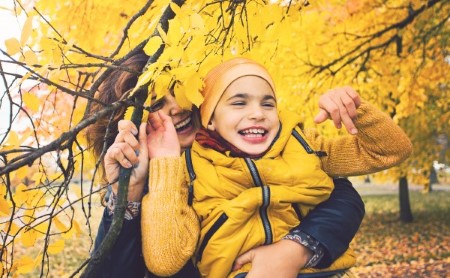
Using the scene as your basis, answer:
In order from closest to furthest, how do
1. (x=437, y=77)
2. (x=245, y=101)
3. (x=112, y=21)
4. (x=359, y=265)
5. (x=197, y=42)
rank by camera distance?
(x=197, y=42) < (x=245, y=101) < (x=112, y=21) < (x=437, y=77) < (x=359, y=265)

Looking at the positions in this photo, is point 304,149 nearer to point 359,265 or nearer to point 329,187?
point 329,187

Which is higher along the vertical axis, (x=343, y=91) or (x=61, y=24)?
(x=61, y=24)

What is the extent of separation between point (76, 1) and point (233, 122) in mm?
2360

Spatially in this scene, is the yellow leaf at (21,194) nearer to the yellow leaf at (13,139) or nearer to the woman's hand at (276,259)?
the yellow leaf at (13,139)

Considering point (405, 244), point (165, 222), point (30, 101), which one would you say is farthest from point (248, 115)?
point (405, 244)

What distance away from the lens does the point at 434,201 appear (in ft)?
54.7

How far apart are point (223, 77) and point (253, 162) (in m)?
0.37

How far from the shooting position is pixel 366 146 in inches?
75.9

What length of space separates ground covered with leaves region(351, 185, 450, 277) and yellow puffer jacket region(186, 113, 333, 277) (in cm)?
637

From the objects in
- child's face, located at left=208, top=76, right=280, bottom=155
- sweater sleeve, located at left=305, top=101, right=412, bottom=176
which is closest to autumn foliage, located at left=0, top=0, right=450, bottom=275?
child's face, located at left=208, top=76, right=280, bottom=155

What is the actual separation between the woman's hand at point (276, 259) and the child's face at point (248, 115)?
35cm

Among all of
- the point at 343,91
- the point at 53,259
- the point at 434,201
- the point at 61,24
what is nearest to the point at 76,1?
the point at 61,24

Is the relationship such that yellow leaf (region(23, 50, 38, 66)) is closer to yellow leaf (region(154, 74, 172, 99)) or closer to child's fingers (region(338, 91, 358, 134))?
yellow leaf (region(154, 74, 172, 99))

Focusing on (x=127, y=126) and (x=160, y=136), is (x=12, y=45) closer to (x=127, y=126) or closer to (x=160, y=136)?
(x=127, y=126)
